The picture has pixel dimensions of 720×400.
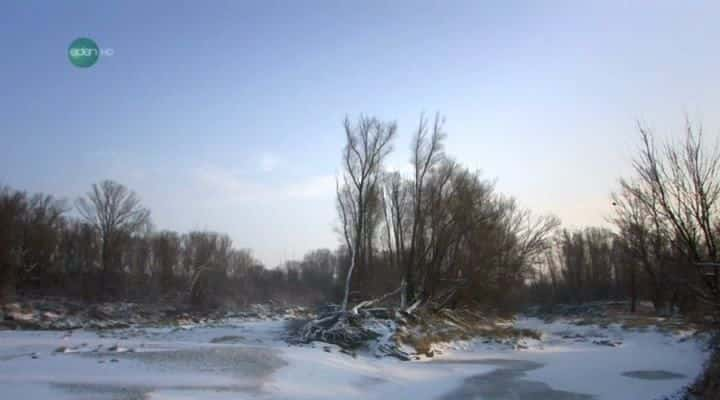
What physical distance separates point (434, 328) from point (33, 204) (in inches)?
1694

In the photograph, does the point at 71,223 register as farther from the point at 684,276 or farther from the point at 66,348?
the point at 684,276

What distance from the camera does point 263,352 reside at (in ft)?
38.7

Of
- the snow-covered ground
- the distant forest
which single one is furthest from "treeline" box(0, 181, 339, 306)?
the snow-covered ground

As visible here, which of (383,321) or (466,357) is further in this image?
(383,321)

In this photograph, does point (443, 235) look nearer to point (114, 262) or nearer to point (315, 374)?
point (315, 374)

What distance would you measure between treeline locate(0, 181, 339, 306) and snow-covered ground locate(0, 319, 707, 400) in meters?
23.0

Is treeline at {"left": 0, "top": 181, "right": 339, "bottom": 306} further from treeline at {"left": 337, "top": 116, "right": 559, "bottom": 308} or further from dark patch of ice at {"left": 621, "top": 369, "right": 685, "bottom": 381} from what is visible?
dark patch of ice at {"left": 621, "top": 369, "right": 685, "bottom": 381}

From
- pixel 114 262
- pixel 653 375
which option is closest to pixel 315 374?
pixel 653 375

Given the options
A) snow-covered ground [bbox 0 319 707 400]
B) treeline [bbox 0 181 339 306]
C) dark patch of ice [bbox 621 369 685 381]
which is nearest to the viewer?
snow-covered ground [bbox 0 319 707 400]

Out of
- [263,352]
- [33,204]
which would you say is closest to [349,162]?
[263,352]

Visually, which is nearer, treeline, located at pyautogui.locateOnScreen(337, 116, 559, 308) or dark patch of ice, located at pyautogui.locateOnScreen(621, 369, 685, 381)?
dark patch of ice, located at pyautogui.locateOnScreen(621, 369, 685, 381)

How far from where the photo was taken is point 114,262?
155 feet

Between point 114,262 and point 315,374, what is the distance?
4388 cm

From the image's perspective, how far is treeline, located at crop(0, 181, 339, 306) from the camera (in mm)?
39219
